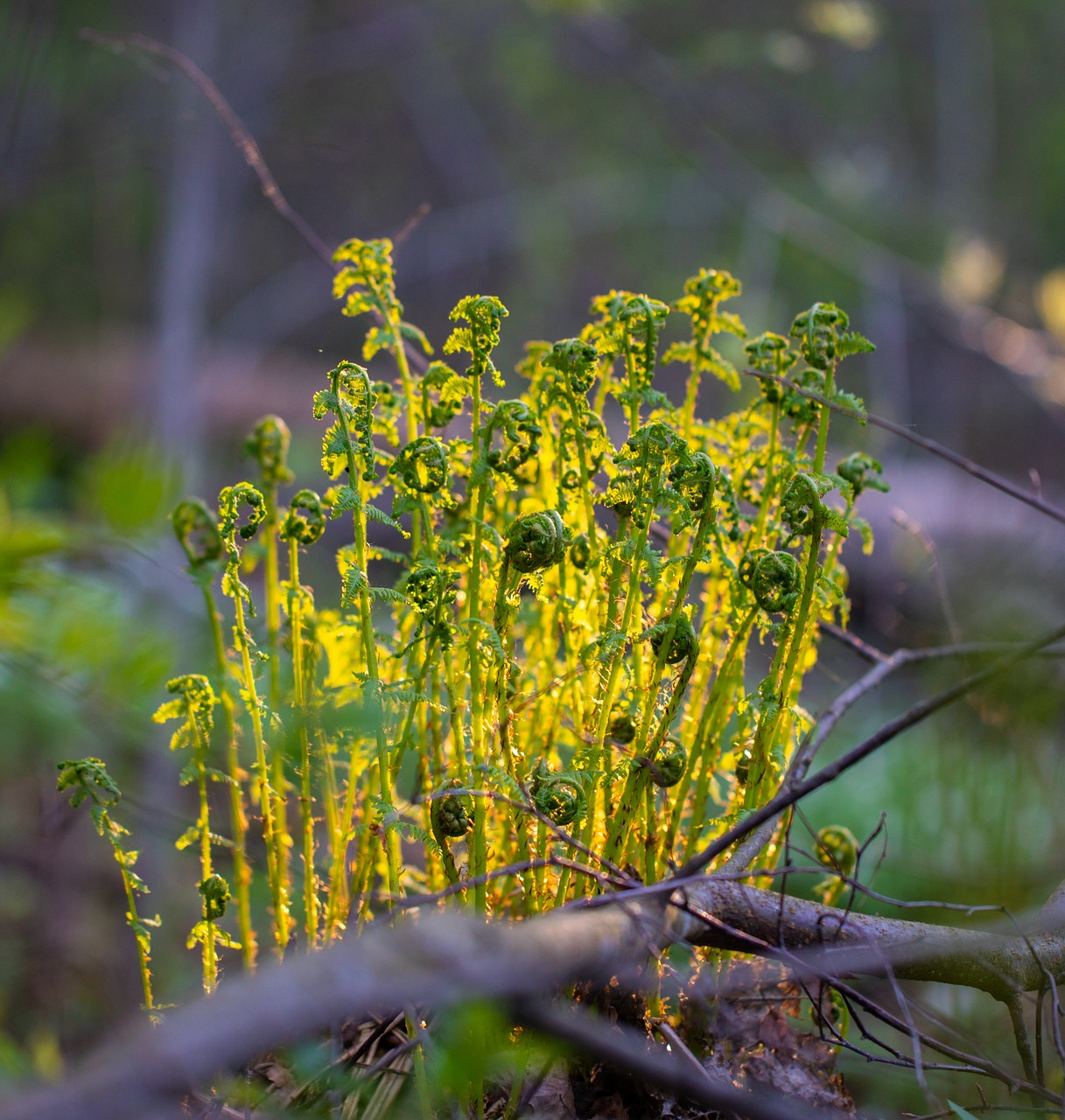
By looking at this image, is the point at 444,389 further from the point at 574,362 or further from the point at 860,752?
the point at 860,752

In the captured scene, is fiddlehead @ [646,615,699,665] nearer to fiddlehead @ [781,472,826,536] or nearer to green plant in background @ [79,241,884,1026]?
green plant in background @ [79,241,884,1026]

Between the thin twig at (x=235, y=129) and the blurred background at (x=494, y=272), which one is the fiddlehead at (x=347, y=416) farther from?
the thin twig at (x=235, y=129)

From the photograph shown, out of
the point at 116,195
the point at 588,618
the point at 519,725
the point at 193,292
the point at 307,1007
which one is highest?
the point at 116,195

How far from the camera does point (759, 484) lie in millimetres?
997

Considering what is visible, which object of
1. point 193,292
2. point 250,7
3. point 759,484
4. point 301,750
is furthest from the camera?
point 250,7

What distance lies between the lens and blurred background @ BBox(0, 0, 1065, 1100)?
0.84 m

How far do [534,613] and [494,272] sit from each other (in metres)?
9.33

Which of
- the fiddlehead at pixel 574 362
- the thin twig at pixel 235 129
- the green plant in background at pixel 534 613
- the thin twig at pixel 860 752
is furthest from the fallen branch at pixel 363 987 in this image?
the thin twig at pixel 235 129

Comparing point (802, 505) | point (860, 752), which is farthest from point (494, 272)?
point (860, 752)

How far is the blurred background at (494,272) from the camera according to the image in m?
0.84

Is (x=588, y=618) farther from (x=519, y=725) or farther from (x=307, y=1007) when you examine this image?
(x=307, y=1007)

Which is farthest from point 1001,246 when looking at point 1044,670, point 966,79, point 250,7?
point 1044,670

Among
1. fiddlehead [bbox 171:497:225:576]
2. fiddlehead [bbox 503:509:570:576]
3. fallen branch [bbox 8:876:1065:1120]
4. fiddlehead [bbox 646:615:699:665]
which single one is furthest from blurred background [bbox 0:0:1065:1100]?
fiddlehead [bbox 646:615:699:665]

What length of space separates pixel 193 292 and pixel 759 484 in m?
3.74
